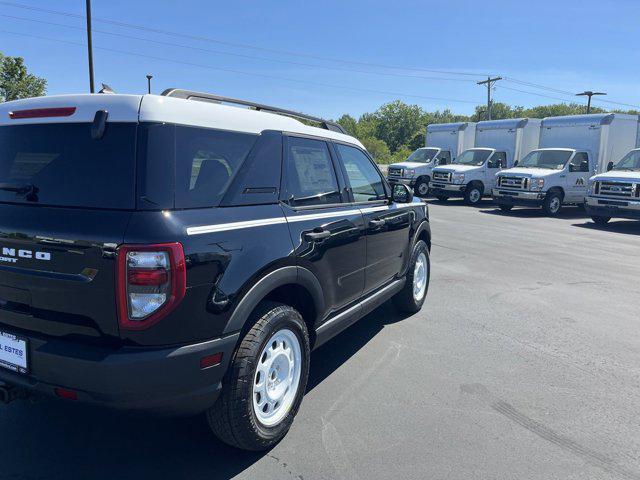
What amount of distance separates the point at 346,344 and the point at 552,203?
46.9 feet

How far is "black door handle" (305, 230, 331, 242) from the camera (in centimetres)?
335

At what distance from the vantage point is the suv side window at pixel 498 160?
20.0 meters

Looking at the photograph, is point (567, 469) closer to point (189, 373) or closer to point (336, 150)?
point (189, 373)

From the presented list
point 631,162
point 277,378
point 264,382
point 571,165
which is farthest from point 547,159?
point 264,382

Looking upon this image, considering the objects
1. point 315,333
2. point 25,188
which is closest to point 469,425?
point 315,333

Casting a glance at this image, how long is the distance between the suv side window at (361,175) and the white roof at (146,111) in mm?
1141

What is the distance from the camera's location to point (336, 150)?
4094 millimetres

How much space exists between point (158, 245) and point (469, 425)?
2351mm

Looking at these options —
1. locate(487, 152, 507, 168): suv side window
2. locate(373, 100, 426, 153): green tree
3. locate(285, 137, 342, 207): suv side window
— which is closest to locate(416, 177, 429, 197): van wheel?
locate(487, 152, 507, 168): suv side window

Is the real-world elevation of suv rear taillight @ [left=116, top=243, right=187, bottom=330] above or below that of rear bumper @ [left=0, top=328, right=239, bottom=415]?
above

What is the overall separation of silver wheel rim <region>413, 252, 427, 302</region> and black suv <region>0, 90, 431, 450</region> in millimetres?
2705

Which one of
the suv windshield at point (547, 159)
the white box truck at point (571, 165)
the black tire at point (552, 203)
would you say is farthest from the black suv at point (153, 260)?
the suv windshield at point (547, 159)

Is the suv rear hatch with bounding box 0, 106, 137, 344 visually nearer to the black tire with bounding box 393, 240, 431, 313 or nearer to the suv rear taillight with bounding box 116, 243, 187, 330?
the suv rear taillight with bounding box 116, 243, 187, 330

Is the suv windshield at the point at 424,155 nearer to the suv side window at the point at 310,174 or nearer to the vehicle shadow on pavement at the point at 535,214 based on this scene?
the vehicle shadow on pavement at the point at 535,214
